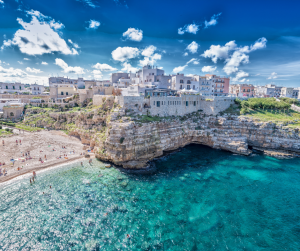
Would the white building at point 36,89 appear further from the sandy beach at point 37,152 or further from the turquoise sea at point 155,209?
the turquoise sea at point 155,209

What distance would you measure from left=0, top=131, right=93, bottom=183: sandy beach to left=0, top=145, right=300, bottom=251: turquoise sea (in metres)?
2.97

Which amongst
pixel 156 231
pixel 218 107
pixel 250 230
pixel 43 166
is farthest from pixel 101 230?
pixel 218 107

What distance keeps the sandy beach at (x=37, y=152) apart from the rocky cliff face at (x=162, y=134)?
3.31m

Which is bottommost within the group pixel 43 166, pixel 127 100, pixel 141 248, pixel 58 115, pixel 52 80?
pixel 141 248

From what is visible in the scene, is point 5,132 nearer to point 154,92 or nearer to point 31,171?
point 31,171

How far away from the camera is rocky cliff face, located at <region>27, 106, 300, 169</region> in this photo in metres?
27.9

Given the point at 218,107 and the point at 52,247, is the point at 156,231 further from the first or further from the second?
the point at 218,107

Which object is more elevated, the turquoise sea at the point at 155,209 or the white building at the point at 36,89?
the white building at the point at 36,89

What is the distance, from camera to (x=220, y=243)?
15133mm

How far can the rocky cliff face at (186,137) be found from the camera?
90.9ft

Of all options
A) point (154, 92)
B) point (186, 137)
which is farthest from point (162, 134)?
point (154, 92)

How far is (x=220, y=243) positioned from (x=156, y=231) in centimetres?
632

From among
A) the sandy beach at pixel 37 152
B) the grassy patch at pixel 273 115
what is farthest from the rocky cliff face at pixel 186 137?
the sandy beach at pixel 37 152

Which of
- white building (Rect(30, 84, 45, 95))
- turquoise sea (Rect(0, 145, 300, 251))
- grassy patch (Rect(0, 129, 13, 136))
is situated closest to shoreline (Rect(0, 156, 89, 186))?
turquoise sea (Rect(0, 145, 300, 251))
